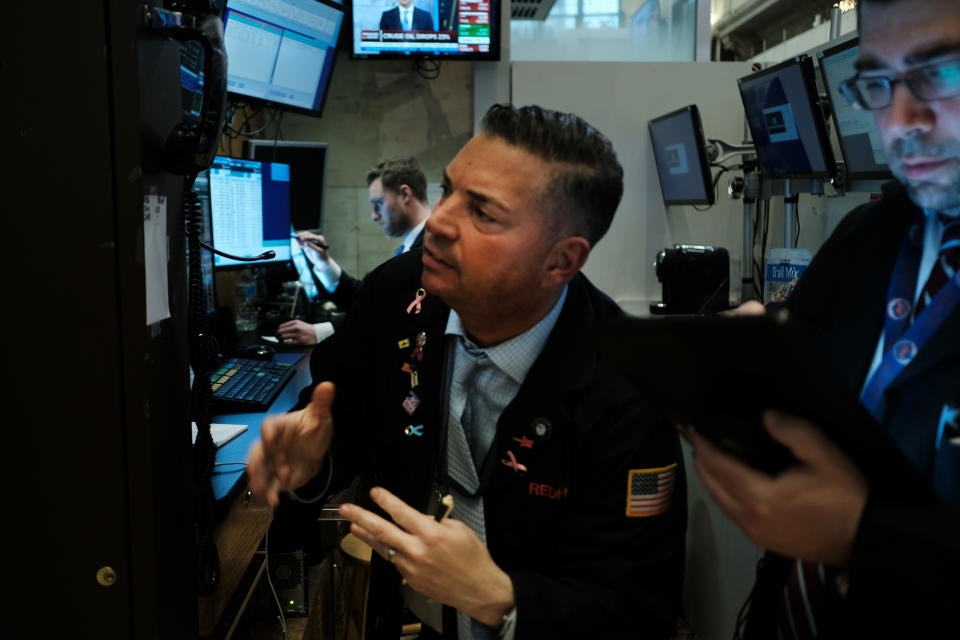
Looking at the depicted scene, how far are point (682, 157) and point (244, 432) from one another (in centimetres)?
313

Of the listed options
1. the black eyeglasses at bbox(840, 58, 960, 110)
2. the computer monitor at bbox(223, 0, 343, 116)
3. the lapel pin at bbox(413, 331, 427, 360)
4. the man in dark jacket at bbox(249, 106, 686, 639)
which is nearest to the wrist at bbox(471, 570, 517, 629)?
the man in dark jacket at bbox(249, 106, 686, 639)

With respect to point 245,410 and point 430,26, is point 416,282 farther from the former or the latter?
point 430,26

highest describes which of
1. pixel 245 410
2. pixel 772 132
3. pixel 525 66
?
pixel 525 66

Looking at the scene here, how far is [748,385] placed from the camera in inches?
25.3

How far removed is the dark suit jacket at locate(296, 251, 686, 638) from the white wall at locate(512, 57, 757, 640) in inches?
127

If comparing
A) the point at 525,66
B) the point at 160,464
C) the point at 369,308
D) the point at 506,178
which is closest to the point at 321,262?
the point at 525,66

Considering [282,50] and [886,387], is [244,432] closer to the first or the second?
[886,387]

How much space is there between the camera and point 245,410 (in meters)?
1.76

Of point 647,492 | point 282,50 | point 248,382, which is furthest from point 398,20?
point 647,492

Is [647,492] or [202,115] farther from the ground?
[202,115]

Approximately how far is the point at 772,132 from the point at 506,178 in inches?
92.0

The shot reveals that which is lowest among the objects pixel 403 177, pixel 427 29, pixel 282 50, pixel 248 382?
pixel 248 382

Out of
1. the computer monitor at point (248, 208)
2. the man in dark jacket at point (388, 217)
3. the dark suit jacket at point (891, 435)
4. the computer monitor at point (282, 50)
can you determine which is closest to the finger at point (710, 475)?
the dark suit jacket at point (891, 435)

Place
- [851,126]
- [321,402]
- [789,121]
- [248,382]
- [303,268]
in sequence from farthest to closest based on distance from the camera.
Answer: [303,268] → [789,121] → [851,126] → [248,382] → [321,402]
